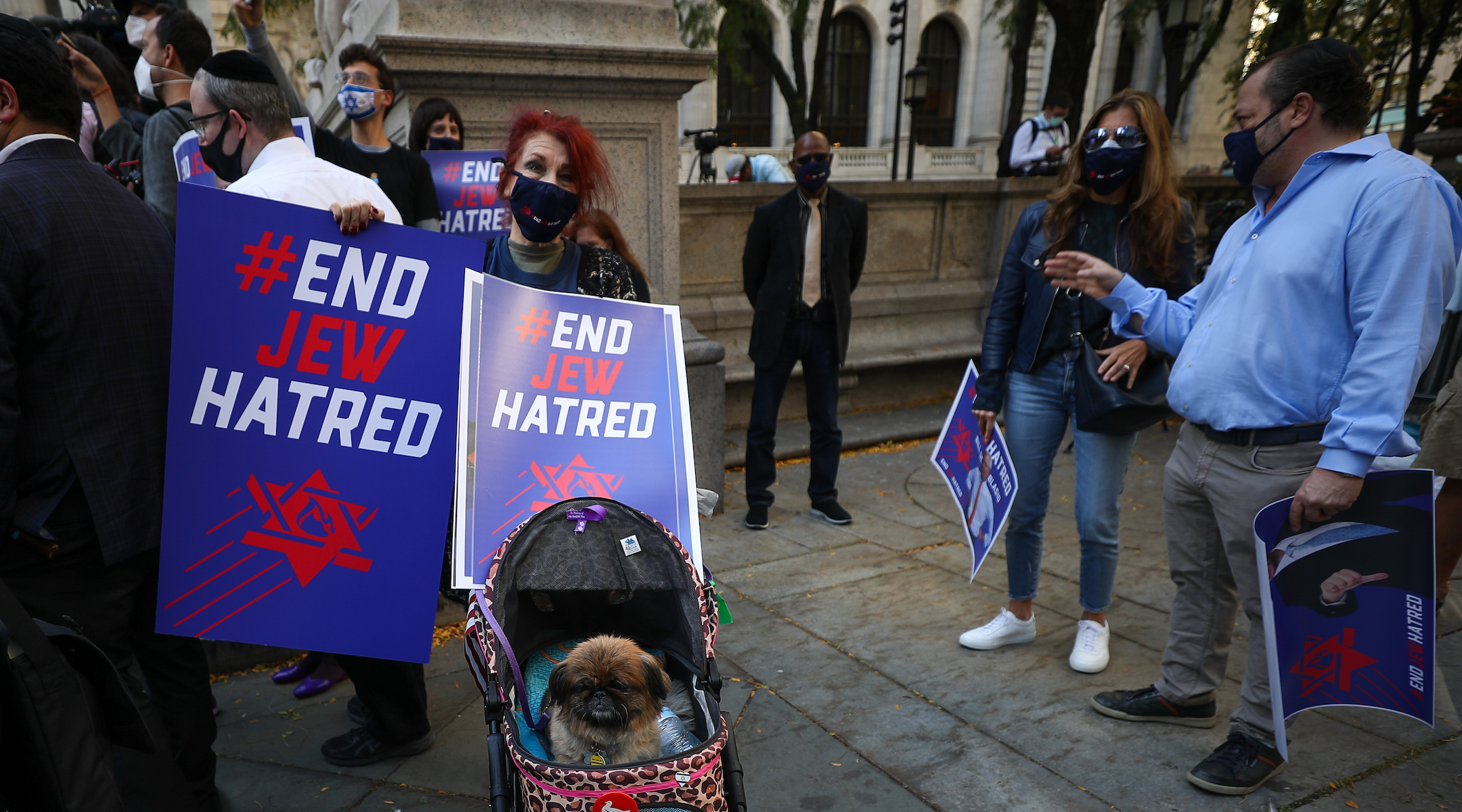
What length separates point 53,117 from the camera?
2184mm

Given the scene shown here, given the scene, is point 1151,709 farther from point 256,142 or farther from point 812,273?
point 256,142

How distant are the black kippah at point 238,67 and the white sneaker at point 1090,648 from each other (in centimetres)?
374

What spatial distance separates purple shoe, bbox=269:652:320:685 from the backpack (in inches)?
76.9

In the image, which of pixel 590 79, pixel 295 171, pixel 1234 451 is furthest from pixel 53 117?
pixel 1234 451

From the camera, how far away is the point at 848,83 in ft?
115

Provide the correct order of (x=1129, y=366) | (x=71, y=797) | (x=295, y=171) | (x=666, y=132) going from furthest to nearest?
1. (x=666, y=132)
2. (x=1129, y=366)
3. (x=295, y=171)
4. (x=71, y=797)

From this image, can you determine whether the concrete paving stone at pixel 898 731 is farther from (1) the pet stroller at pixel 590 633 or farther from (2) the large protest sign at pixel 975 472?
(1) the pet stroller at pixel 590 633

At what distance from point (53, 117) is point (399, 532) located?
1400mm

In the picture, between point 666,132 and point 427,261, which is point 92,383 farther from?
point 666,132

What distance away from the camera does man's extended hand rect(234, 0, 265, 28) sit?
12.1 ft

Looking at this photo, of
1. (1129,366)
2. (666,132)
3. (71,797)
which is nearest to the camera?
(71,797)

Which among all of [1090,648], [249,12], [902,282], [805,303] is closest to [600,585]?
[1090,648]

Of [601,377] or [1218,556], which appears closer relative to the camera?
[601,377]

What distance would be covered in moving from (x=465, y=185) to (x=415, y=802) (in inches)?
127
